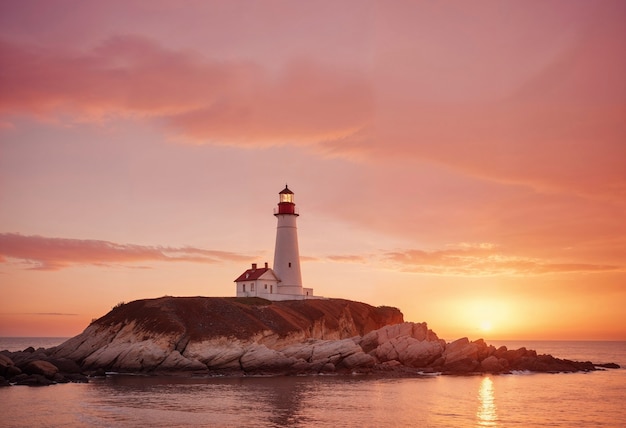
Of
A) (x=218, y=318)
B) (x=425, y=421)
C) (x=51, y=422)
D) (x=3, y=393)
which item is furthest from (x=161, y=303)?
(x=425, y=421)

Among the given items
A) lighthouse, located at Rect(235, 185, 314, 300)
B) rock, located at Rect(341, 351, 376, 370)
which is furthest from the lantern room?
rock, located at Rect(341, 351, 376, 370)

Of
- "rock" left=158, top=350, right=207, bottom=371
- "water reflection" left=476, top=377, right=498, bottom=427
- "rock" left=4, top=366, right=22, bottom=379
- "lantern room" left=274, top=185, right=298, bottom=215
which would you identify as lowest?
"water reflection" left=476, top=377, right=498, bottom=427

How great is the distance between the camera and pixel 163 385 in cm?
5238

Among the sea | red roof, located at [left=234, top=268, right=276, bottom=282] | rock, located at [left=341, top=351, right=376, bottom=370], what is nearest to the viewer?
the sea

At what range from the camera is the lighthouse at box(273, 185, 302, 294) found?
83500 mm

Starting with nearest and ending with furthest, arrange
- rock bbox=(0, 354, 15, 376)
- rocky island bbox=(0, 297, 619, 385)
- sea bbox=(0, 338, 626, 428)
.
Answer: sea bbox=(0, 338, 626, 428) → rock bbox=(0, 354, 15, 376) → rocky island bbox=(0, 297, 619, 385)

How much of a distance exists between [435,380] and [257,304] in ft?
74.7

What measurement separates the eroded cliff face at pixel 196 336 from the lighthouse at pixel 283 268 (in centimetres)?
665

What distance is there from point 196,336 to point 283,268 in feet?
73.2

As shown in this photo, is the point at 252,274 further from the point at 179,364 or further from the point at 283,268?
the point at 179,364

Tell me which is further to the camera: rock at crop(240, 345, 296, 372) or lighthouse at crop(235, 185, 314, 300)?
lighthouse at crop(235, 185, 314, 300)

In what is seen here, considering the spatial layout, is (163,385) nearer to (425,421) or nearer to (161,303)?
(161,303)

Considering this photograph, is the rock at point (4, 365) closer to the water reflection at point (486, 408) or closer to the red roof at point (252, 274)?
the red roof at point (252, 274)

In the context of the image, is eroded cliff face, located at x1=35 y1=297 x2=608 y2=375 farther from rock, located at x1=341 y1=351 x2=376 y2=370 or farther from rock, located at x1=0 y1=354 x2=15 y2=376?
rock, located at x1=0 y1=354 x2=15 y2=376
